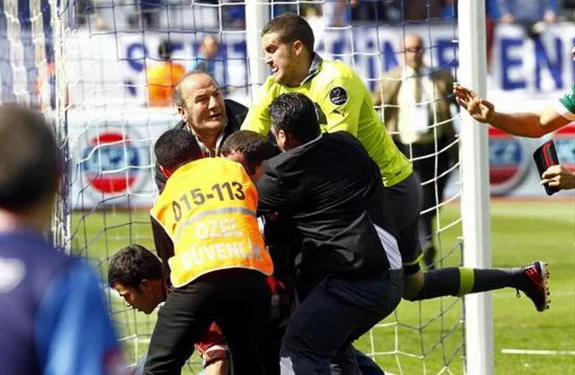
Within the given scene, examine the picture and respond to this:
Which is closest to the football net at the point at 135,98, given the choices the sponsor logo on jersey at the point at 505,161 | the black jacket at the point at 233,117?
the black jacket at the point at 233,117

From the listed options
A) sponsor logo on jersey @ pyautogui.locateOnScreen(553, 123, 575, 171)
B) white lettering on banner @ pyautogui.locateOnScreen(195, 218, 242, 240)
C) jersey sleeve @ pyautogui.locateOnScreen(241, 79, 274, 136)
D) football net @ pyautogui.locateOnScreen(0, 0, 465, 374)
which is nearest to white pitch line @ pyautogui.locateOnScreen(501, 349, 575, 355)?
football net @ pyautogui.locateOnScreen(0, 0, 465, 374)

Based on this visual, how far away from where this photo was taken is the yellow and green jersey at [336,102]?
21.7 feet

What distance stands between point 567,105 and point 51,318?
13.3 feet

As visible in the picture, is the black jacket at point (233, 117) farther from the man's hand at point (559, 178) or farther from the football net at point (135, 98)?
the man's hand at point (559, 178)

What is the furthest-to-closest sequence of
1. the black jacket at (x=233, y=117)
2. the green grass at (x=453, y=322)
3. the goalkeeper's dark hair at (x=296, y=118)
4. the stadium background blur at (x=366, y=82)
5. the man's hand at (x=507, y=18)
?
the man's hand at (x=507, y=18) < the stadium background blur at (x=366, y=82) < the green grass at (x=453, y=322) < the black jacket at (x=233, y=117) < the goalkeeper's dark hair at (x=296, y=118)

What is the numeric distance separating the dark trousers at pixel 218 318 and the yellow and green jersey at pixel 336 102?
3.73ft

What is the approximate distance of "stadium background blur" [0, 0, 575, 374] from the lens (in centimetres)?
932

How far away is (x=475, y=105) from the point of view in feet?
21.0

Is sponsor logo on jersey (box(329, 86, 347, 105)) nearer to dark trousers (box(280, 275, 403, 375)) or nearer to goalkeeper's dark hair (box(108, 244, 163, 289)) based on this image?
dark trousers (box(280, 275, 403, 375))

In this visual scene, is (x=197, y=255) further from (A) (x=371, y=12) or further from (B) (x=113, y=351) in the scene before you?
(A) (x=371, y=12)

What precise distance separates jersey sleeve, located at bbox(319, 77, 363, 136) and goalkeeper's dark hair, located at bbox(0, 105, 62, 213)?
3.81 metres

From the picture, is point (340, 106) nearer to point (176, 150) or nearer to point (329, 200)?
point (329, 200)

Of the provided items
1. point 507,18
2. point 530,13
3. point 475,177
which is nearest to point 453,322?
point 475,177

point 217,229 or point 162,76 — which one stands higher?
point 217,229
